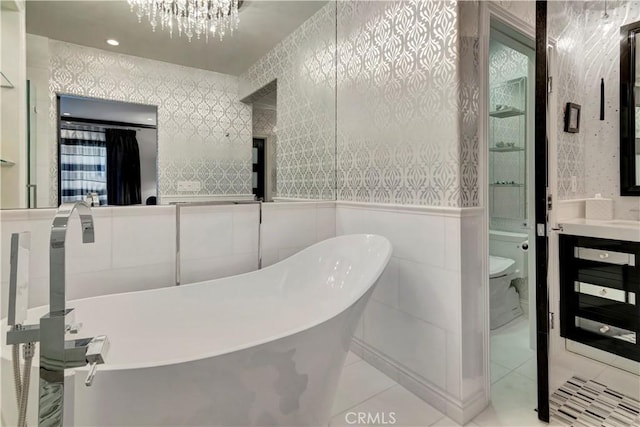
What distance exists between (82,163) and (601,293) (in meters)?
3.02

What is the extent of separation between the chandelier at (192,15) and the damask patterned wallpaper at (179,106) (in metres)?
0.24

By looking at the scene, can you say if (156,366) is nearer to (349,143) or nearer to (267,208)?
(267,208)

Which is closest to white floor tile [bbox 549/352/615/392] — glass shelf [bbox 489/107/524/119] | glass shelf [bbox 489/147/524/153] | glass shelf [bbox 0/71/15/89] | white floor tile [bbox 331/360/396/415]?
white floor tile [bbox 331/360/396/415]

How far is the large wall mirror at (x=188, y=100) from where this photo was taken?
158 centimetres

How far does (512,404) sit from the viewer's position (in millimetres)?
1665

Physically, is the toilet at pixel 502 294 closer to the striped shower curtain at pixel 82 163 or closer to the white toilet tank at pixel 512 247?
the white toilet tank at pixel 512 247

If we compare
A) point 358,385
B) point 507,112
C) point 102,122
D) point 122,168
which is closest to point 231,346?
point 358,385

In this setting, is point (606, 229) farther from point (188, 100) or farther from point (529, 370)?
point (188, 100)

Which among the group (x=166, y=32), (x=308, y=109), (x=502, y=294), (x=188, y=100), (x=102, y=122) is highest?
(x=166, y=32)

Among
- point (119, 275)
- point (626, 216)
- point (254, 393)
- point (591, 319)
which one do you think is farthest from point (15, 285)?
point (626, 216)

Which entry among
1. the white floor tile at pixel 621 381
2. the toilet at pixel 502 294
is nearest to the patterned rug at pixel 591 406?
the white floor tile at pixel 621 381

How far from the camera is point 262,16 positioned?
7.29ft

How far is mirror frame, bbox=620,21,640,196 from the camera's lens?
6.89 ft

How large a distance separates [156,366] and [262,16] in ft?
7.37
